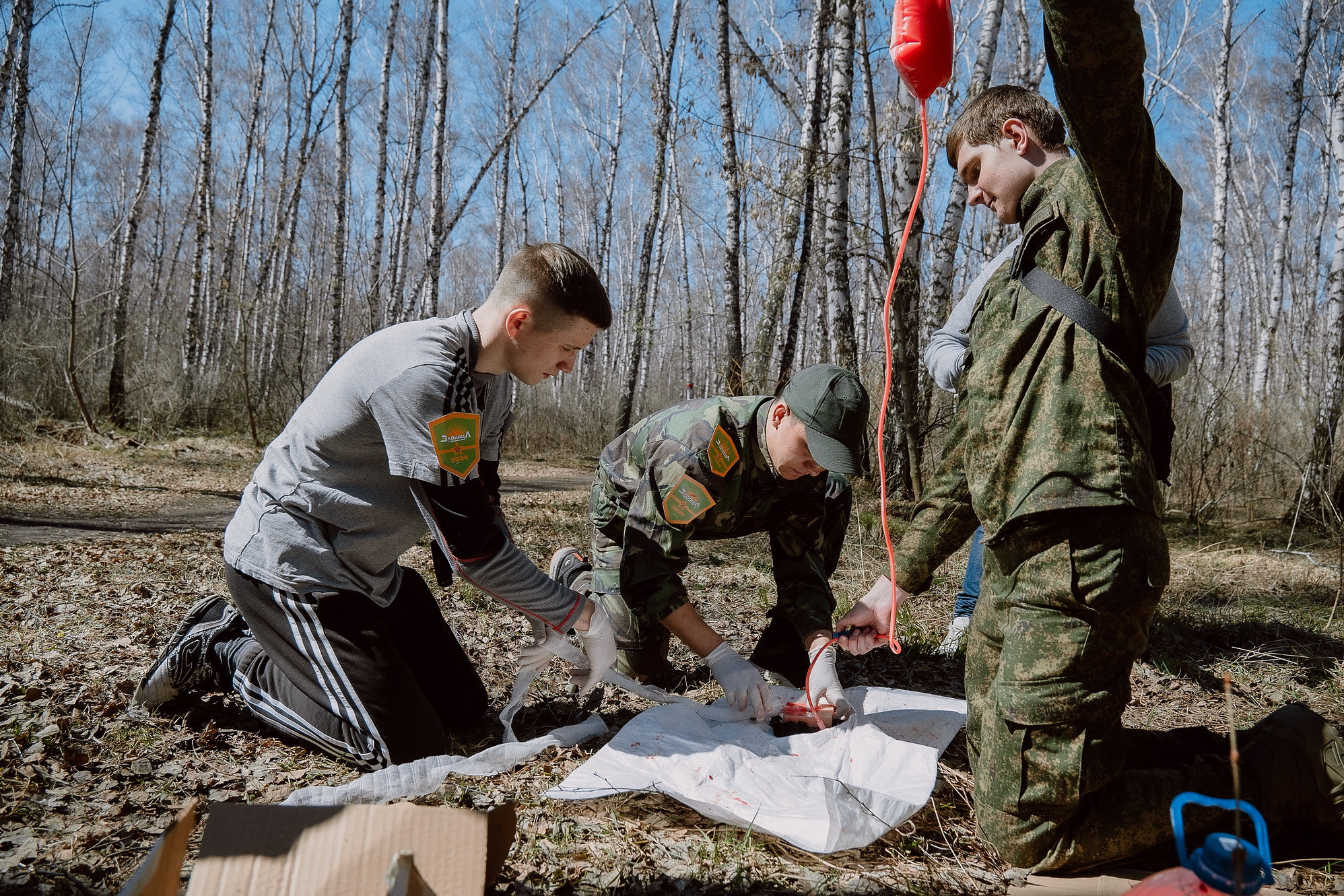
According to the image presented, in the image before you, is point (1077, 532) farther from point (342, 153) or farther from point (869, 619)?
point (342, 153)

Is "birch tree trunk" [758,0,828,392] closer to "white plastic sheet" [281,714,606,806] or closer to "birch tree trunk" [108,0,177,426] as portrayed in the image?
"white plastic sheet" [281,714,606,806]

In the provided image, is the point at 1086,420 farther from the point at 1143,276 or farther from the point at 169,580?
the point at 169,580

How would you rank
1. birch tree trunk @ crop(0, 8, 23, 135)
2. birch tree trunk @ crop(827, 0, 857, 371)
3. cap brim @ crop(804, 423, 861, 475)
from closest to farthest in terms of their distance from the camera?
1. cap brim @ crop(804, 423, 861, 475)
2. birch tree trunk @ crop(827, 0, 857, 371)
3. birch tree trunk @ crop(0, 8, 23, 135)

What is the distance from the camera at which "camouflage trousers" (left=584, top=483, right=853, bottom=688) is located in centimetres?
292

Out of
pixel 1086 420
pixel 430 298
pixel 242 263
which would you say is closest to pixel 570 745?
pixel 1086 420

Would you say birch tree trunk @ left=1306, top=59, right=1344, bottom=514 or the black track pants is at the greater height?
birch tree trunk @ left=1306, top=59, right=1344, bottom=514

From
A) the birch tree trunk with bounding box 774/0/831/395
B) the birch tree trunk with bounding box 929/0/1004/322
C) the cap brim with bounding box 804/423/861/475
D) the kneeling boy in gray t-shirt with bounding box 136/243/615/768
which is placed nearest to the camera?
the kneeling boy in gray t-shirt with bounding box 136/243/615/768

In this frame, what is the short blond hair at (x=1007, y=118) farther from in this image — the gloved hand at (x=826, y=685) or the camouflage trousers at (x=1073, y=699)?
the gloved hand at (x=826, y=685)

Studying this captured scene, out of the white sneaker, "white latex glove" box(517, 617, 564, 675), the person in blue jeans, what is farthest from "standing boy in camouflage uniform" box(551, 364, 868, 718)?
the white sneaker

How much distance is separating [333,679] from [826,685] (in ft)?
4.94

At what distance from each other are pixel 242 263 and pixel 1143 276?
75.9 ft

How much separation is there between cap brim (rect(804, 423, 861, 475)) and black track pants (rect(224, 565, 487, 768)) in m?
1.41

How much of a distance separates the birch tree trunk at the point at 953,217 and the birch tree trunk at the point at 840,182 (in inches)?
37.2

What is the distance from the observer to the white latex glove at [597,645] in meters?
2.39
